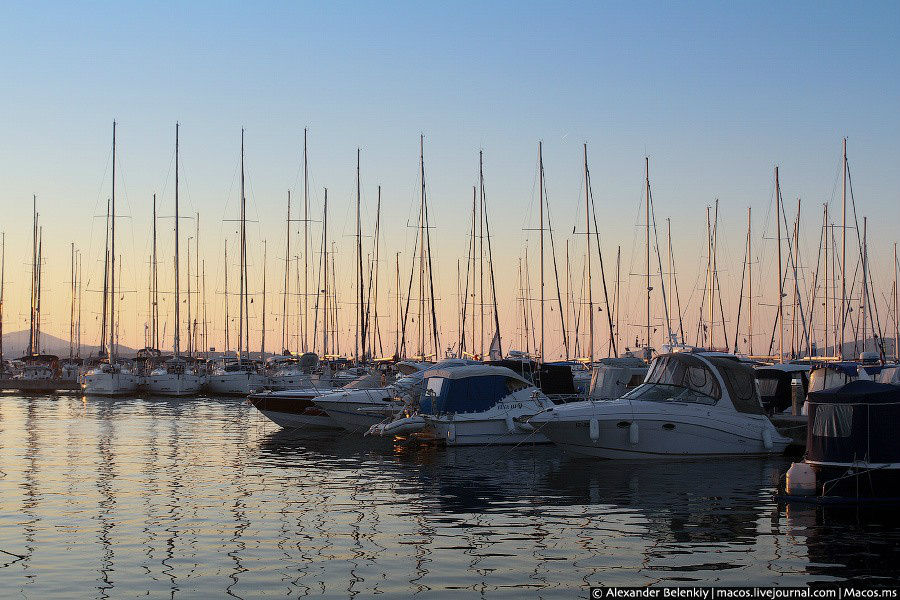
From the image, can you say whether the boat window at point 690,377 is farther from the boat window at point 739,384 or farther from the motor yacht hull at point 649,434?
the motor yacht hull at point 649,434

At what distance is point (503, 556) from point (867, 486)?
8156 mm

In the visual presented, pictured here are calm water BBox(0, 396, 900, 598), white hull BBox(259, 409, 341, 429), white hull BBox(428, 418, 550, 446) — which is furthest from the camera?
white hull BBox(259, 409, 341, 429)

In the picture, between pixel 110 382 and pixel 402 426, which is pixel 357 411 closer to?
pixel 402 426

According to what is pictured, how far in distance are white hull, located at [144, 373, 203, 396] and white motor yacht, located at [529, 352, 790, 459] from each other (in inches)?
1911

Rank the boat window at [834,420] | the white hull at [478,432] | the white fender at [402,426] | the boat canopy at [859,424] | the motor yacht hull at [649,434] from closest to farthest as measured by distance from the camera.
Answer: the boat canopy at [859,424] → the boat window at [834,420] → the motor yacht hull at [649,434] → the white fender at [402,426] → the white hull at [478,432]

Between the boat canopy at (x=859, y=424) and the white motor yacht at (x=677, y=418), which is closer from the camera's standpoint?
the boat canopy at (x=859, y=424)

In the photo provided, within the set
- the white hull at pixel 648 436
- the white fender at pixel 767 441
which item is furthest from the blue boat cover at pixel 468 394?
the white fender at pixel 767 441

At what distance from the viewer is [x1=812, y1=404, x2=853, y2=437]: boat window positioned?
19703 millimetres

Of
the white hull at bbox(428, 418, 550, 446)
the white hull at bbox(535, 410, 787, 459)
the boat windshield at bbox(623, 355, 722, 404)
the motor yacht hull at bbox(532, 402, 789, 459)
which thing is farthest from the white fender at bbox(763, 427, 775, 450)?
the white hull at bbox(428, 418, 550, 446)

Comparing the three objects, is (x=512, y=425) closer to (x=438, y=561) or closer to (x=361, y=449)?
(x=361, y=449)

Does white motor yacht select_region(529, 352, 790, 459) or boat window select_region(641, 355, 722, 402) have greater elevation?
boat window select_region(641, 355, 722, 402)

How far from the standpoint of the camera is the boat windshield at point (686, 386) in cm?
2894

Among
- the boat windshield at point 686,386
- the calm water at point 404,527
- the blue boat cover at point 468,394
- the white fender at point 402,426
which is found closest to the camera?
Answer: the calm water at point 404,527

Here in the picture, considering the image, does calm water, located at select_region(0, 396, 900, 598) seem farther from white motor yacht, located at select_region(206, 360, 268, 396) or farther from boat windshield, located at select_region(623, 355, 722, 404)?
white motor yacht, located at select_region(206, 360, 268, 396)
